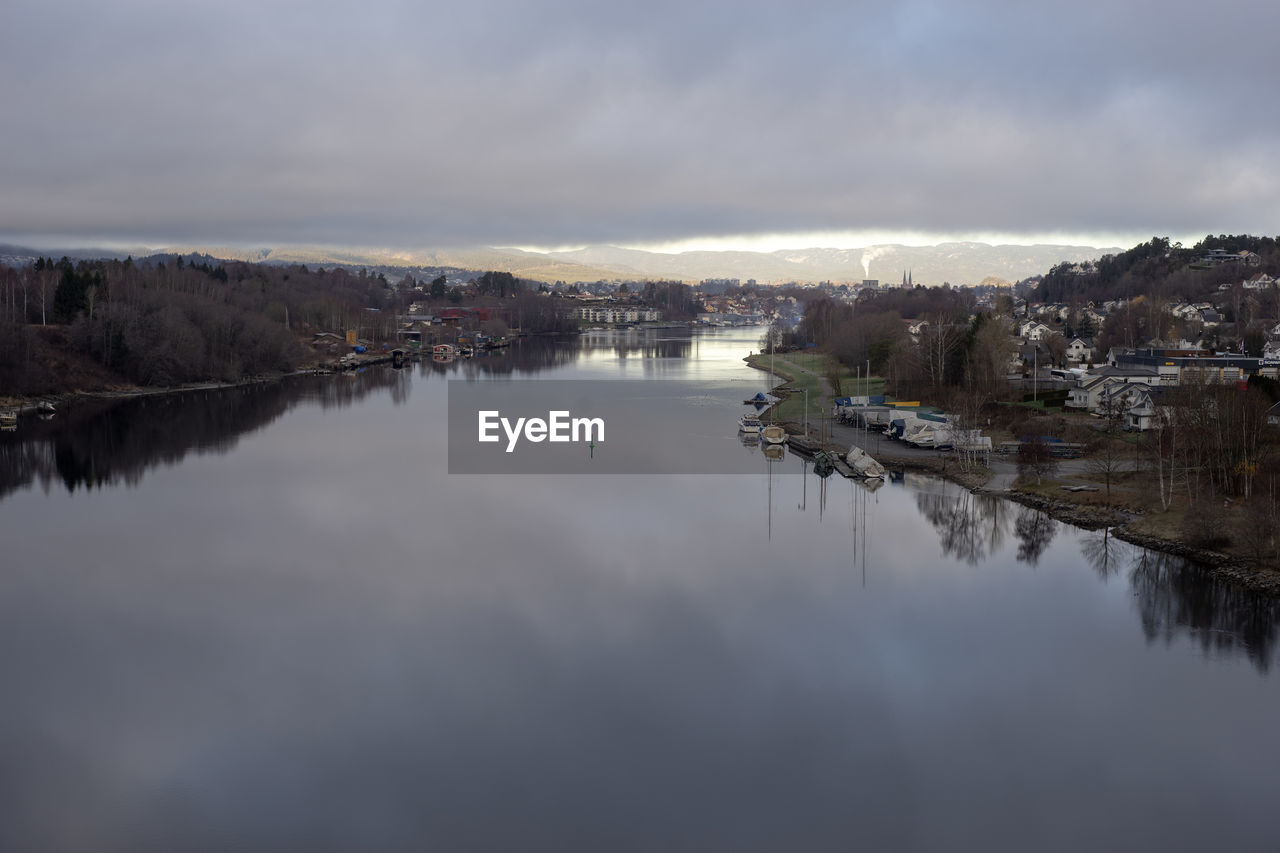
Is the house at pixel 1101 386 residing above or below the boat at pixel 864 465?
above

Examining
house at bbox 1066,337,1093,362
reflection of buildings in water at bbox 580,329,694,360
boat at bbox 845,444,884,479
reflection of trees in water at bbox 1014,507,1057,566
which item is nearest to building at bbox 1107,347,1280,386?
boat at bbox 845,444,884,479

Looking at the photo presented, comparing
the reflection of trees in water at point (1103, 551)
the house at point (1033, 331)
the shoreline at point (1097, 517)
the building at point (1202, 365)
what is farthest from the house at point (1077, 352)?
the reflection of trees in water at point (1103, 551)

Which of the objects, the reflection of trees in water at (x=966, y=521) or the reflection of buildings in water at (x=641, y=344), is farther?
the reflection of buildings in water at (x=641, y=344)

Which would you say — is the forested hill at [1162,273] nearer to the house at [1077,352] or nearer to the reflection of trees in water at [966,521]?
the house at [1077,352]

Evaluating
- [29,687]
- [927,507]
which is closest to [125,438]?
[29,687]

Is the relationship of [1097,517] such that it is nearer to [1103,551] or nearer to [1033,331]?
[1103,551]

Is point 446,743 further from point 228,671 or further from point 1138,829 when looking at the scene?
point 1138,829
